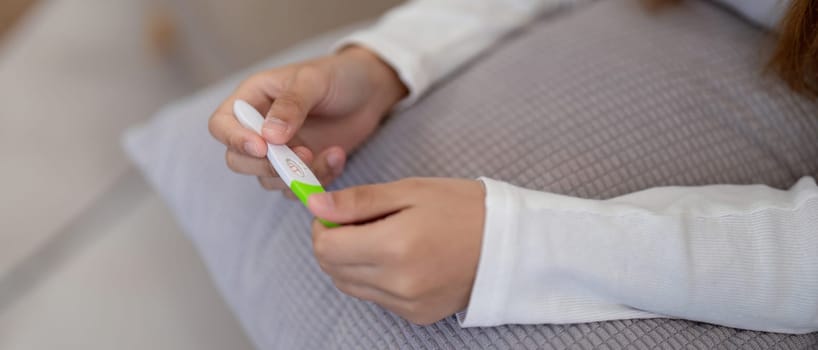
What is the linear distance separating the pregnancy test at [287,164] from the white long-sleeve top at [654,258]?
3.9 inches

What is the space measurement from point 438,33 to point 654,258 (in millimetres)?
296

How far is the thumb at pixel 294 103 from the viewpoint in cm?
41

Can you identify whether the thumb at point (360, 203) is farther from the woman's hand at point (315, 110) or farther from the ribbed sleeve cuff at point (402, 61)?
the ribbed sleeve cuff at point (402, 61)

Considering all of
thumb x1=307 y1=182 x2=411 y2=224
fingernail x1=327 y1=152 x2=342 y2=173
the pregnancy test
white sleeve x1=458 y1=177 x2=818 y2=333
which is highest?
the pregnancy test

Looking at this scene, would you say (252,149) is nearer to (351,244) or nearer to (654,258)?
(351,244)

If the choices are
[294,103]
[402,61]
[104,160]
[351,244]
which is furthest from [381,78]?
[104,160]

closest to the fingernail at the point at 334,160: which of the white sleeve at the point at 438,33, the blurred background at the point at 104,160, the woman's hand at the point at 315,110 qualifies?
the woman's hand at the point at 315,110

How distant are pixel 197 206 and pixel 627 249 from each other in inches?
14.6

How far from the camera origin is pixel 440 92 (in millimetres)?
565

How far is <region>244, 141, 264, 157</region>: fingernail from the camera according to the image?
1.35ft

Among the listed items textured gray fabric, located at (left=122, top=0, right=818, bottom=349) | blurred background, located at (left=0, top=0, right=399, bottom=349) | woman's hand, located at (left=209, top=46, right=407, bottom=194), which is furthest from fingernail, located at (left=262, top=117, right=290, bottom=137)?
blurred background, located at (left=0, top=0, right=399, bottom=349)

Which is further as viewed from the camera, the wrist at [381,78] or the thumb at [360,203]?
the wrist at [381,78]

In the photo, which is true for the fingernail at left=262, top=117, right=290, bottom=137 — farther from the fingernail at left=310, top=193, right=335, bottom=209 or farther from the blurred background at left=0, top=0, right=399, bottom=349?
the blurred background at left=0, top=0, right=399, bottom=349

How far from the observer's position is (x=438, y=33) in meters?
0.60
